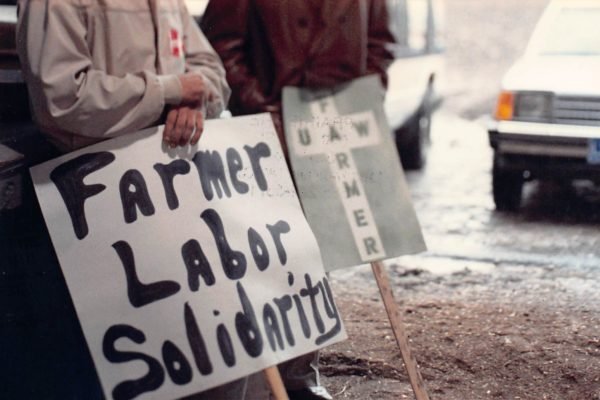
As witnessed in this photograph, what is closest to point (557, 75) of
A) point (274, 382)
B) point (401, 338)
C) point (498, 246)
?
point (498, 246)

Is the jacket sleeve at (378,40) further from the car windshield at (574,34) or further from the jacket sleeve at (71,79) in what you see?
the car windshield at (574,34)

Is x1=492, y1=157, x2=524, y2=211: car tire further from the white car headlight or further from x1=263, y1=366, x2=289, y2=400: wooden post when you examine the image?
x1=263, y1=366, x2=289, y2=400: wooden post

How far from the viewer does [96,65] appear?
87.5 inches

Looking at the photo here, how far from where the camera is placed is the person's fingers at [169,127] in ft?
7.54

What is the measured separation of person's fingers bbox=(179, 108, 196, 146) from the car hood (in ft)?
14.0

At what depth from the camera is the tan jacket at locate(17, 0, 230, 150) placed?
2121mm

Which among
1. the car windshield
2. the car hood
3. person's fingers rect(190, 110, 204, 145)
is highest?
person's fingers rect(190, 110, 204, 145)

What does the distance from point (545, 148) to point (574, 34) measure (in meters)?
1.10

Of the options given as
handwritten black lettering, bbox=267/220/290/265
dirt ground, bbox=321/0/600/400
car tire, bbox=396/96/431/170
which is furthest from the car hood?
handwritten black lettering, bbox=267/220/290/265

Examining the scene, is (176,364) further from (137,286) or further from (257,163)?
(257,163)

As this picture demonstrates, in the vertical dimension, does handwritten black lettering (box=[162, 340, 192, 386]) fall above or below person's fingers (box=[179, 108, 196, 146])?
below

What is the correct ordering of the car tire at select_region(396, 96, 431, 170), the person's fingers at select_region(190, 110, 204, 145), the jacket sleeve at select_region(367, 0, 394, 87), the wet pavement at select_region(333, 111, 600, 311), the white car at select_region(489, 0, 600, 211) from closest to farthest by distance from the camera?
the person's fingers at select_region(190, 110, 204, 145)
the jacket sleeve at select_region(367, 0, 394, 87)
the wet pavement at select_region(333, 111, 600, 311)
the white car at select_region(489, 0, 600, 211)
the car tire at select_region(396, 96, 431, 170)

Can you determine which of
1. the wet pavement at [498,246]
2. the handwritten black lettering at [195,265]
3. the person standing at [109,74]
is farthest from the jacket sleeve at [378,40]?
the wet pavement at [498,246]

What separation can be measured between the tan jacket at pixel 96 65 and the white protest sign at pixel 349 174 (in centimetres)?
67
